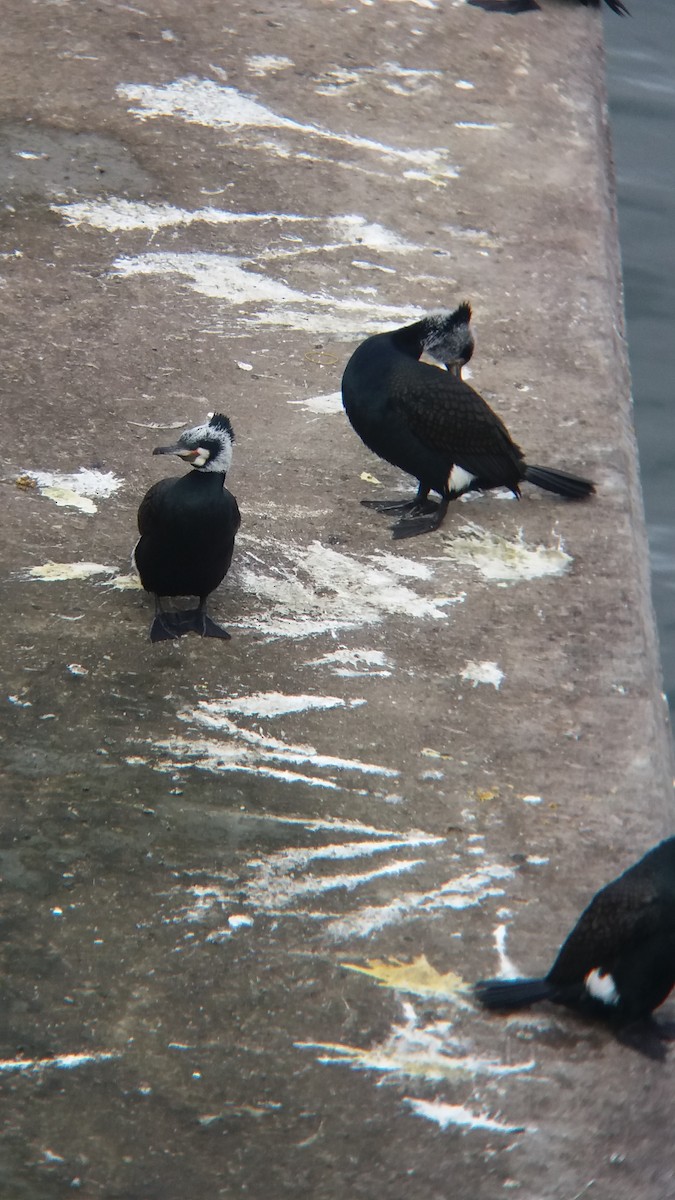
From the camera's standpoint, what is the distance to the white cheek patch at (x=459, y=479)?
4348 mm

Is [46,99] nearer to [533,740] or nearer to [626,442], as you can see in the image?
[626,442]

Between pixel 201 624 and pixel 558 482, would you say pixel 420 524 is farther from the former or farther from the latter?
pixel 201 624

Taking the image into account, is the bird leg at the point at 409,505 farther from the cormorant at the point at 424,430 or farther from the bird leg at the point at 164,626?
the bird leg at the point at 164,626

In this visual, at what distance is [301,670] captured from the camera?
144 inches

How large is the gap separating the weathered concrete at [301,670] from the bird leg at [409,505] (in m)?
0.08

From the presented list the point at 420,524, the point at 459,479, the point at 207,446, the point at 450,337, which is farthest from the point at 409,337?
the point at 207,446

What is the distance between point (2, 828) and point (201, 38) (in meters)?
4.65

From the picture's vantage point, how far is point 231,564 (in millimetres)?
4043

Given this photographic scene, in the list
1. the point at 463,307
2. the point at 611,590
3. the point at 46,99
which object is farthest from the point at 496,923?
the point at 46,99

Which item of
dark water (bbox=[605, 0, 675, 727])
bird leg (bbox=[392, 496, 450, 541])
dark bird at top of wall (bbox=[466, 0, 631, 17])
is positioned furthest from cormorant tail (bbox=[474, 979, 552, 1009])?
dark bird at top of wall (bbox=[466, 0, 631, 17])

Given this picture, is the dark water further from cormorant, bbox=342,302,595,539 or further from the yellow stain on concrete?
the yellow stain on concrete

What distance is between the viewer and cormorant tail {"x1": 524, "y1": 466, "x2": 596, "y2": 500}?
14.5 feet

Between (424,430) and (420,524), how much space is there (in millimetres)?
288

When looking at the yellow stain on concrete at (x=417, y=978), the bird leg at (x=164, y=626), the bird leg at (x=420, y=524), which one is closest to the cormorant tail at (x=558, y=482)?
the bird leg at (x=420, y=524)
